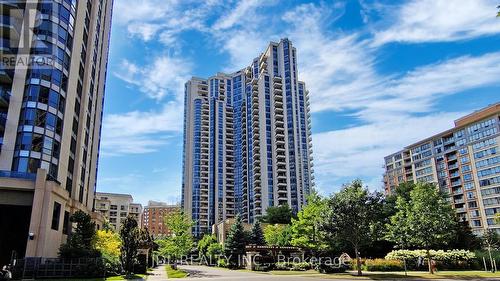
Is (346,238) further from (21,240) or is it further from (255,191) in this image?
(255,191)

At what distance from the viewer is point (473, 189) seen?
306 feet

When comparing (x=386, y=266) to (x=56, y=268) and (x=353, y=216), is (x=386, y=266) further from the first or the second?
(x=56, y=268)

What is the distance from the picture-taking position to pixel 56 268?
Result: 1266 inches

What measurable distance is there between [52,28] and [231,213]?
99.1 m

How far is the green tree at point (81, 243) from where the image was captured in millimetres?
34062

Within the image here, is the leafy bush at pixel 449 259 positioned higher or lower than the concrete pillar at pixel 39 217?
lower

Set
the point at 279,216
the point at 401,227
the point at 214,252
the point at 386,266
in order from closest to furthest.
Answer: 1. the point at 401,227
2. the point at 386,266
3. the point at 214,252
4. the point at 279,216

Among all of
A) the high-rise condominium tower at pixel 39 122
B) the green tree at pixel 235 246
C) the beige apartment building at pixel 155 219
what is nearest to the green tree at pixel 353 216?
the green tree at pixel 235 246

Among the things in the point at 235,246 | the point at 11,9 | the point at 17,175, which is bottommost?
the point at 235,246

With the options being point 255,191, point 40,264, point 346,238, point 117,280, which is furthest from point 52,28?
point 255,191

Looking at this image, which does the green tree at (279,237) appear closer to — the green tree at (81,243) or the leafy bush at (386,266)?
the leafy bush at (386,266)

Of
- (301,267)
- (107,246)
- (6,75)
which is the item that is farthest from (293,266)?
(6,75)

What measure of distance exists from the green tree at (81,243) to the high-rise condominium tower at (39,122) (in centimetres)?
169

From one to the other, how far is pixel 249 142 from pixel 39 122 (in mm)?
91033
